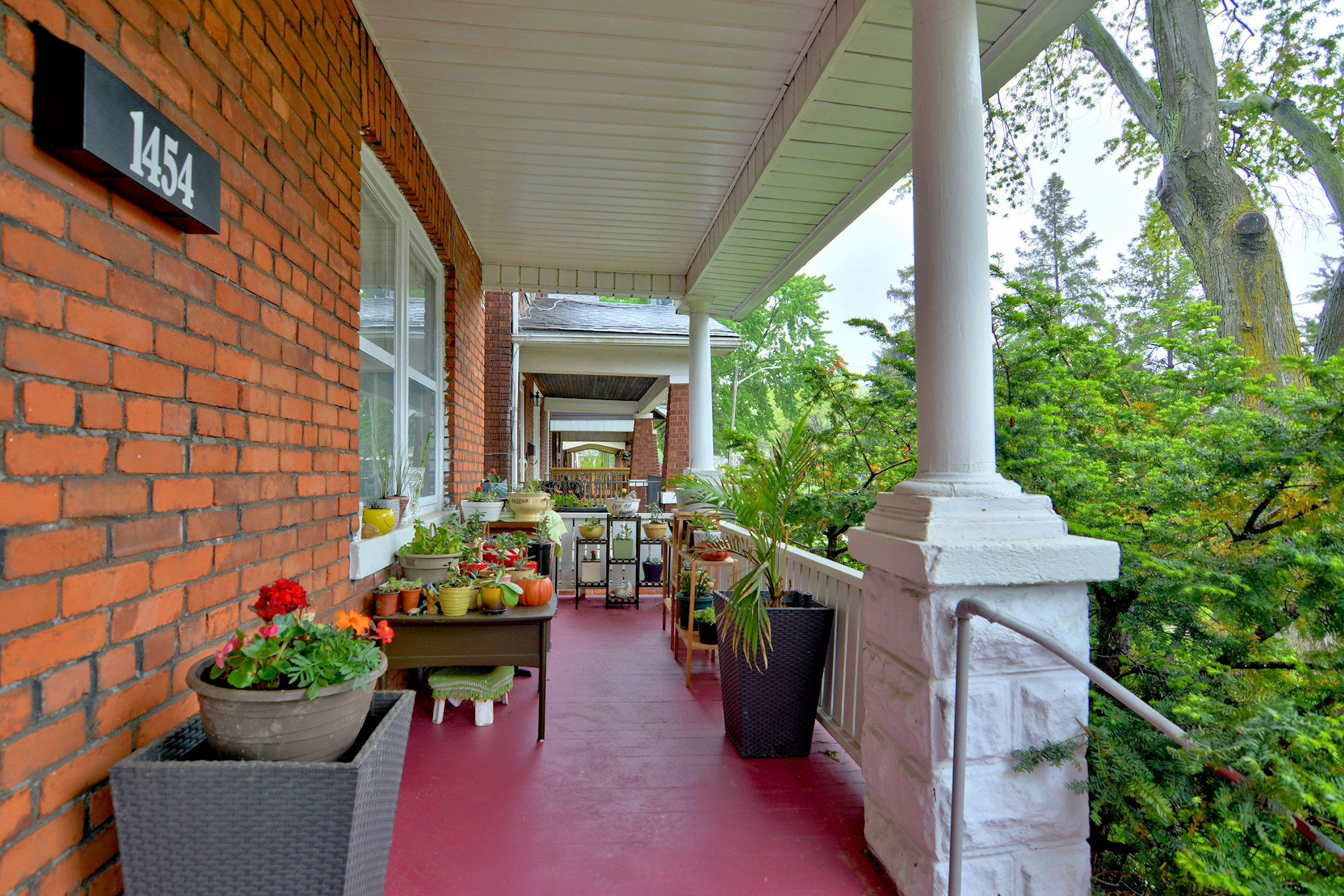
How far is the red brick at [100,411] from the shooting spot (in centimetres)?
111

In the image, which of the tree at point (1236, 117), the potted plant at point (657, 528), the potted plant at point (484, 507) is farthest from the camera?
the potted plant at point (657, 528)

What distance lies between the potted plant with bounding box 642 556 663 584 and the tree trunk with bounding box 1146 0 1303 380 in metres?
5.04

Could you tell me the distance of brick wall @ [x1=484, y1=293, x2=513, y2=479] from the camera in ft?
24.9

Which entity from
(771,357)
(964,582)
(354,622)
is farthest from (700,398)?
(771,357)

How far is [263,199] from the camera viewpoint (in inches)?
68.9

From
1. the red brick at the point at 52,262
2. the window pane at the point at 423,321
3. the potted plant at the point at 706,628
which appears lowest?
the potted plant at the point at 706,628

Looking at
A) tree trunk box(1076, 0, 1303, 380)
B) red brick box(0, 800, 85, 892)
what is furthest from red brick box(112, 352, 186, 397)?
tree trunk box(1076, 0, 1303, 380)

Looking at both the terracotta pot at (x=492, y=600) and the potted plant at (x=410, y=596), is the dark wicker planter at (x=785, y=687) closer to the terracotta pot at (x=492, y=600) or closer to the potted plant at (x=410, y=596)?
the terracotta pot at (x=492, y=600)

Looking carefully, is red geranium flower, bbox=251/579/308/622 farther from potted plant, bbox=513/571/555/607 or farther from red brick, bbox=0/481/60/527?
potted plant, bbox=513/571/555/607

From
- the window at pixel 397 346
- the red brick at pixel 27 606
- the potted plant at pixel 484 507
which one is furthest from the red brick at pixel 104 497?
the potted plant at pixel 484 507

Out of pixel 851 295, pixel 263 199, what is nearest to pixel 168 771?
pixel 263 199

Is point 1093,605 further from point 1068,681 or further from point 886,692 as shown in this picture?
point 886,692

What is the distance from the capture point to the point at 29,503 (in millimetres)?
993

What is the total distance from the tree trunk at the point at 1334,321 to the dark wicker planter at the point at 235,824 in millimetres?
7119
